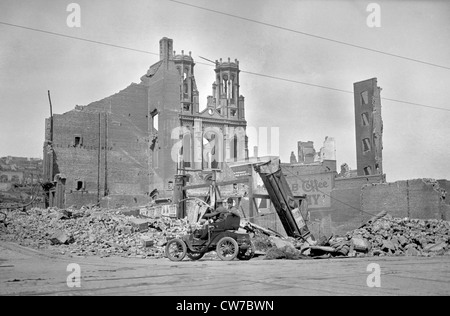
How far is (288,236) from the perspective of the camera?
18.4 metres

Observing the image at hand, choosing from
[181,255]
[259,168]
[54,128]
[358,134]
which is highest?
[54,128]

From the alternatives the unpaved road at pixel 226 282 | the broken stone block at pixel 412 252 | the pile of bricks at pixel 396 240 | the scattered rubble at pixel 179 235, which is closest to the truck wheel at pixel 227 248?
the scattered rubble at pixel 179 235

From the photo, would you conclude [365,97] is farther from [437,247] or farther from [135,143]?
[135,143]

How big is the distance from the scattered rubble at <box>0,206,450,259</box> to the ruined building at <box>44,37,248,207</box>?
27.0m

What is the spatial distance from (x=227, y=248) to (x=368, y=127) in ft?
73.9

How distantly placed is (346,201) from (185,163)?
30.3m

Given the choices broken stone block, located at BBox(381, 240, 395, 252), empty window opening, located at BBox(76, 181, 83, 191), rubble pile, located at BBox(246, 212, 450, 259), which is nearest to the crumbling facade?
rubble pile, located at BBox(246, 212, 450, 259)

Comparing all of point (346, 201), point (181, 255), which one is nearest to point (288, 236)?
point (181, 255)

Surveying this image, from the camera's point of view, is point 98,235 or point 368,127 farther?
point 368,127

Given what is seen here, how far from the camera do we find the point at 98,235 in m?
19.7

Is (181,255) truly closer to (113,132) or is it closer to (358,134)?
(358,134)

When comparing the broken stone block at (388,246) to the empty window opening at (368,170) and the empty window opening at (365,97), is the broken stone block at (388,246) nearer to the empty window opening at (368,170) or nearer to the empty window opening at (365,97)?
the empty window opening at (368,170)

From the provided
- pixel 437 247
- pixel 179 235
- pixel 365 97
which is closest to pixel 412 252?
pixel 437 247
